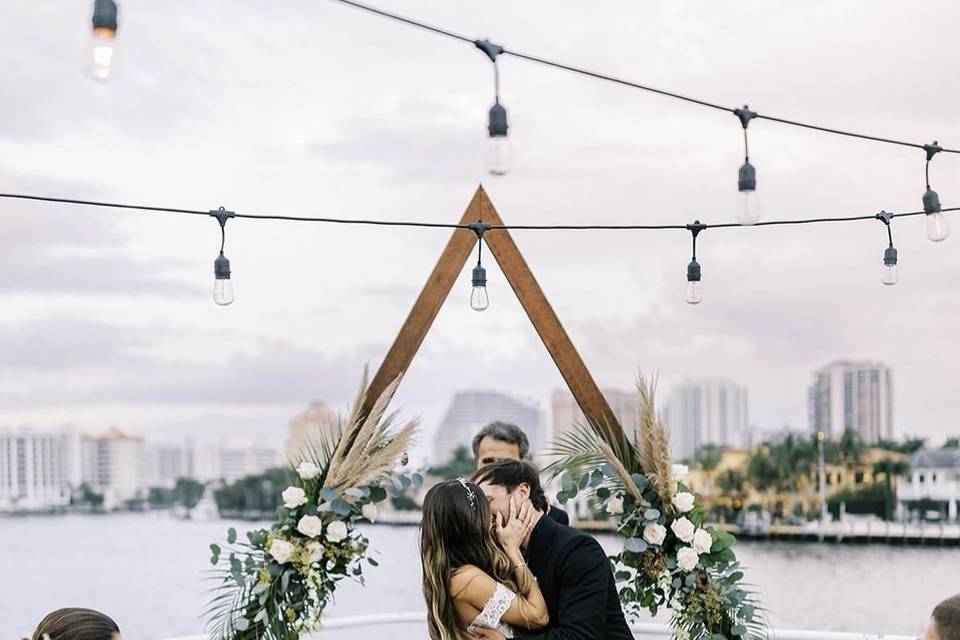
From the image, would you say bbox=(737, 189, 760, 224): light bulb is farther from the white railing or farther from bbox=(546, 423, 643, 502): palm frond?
the white railing

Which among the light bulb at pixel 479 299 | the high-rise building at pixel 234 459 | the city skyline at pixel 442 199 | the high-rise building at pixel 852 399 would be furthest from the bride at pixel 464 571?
the high-rise building at pixel 234 459

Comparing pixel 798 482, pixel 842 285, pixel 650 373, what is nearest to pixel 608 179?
pixel 842 285

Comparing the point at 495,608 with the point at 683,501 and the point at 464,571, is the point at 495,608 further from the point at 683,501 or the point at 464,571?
the point at 683,501

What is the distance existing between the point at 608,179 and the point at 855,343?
2304cm

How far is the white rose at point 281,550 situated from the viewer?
413cm

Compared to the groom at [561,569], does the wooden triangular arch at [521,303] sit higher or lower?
higher

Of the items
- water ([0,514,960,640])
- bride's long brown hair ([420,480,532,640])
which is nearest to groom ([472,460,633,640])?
bride's long brown hair ([420,480,532,640])

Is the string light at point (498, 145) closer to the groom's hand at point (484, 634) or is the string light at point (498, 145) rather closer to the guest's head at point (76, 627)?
the groom's hand at point (484, 634)

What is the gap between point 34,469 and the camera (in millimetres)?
64000

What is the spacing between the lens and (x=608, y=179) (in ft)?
87.0

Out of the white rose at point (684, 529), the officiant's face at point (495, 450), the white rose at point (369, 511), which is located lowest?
the white rose at point (684, 529)

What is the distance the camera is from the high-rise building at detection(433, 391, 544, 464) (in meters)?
56.5

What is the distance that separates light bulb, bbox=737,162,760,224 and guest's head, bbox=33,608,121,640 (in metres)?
2.38

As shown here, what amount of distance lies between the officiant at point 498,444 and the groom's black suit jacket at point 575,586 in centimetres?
95
